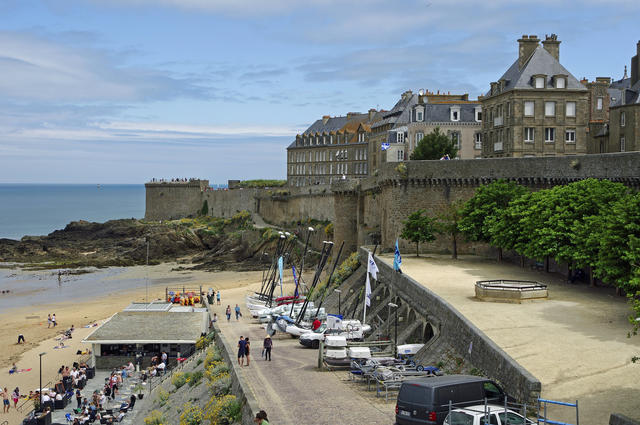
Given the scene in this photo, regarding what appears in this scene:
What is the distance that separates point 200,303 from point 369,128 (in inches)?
1701

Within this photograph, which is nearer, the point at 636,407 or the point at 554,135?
the point at 636,407

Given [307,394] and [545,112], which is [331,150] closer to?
[545,112]

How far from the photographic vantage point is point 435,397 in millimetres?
14508

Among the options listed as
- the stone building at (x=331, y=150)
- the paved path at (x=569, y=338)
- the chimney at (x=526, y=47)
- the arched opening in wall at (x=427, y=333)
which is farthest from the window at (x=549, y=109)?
the stone building at (x=331, y=150)

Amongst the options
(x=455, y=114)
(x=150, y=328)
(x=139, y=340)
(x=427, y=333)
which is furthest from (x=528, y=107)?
(x=139, y=340)

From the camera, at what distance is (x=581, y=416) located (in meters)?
14.5

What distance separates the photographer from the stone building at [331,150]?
83.9m

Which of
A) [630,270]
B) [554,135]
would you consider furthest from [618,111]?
[630,270]

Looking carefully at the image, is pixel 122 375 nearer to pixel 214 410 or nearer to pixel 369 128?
pixel 214 410

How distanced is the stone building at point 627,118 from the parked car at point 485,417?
3393 cm

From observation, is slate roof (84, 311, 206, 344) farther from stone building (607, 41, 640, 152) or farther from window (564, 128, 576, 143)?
stone building (607, 41, 640, 152)

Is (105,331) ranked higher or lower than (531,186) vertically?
lower

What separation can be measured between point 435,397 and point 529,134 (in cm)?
3268

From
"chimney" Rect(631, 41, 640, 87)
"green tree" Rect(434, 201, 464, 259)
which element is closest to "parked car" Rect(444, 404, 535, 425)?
"green tree" Rect(434, 201, 464, 259)
